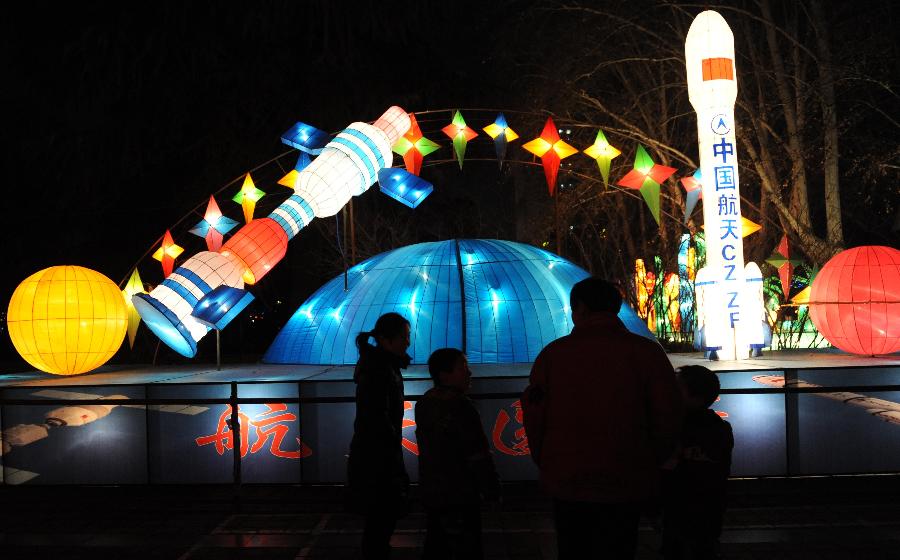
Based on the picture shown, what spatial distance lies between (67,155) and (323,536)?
14751 mm

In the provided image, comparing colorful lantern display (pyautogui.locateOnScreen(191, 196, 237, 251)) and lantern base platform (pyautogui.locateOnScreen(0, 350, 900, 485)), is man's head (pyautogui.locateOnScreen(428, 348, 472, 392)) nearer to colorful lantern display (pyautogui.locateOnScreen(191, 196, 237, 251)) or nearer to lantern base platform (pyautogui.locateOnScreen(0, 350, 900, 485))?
lantern base platform (pyautogui.locateOnScreen(0, 350, 900, 485))

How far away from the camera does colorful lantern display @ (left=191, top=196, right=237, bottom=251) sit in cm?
1379

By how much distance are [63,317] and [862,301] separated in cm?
1141

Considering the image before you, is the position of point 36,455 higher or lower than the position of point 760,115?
lower

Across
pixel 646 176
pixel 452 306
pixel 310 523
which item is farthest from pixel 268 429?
pixel 646 176

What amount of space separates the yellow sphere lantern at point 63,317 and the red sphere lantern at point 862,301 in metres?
10.5

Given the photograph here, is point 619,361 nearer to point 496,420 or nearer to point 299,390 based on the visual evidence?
point 496,420

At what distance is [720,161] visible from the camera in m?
13.6

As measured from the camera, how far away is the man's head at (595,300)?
4.16 meters

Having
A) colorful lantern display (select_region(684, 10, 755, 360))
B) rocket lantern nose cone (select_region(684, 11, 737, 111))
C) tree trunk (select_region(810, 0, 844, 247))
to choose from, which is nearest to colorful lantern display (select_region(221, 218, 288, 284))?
colorful lantern display (select_region(684, 10, 755, 360))

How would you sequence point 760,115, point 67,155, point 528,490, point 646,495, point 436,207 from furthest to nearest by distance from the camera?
point 436,207 < point 760,115 < point 67,155 < point 528,490 < point 646,495

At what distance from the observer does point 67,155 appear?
63.8 ft

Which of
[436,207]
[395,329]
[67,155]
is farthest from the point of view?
[436,207]

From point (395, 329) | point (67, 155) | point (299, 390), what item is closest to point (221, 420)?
point (299, 390)
